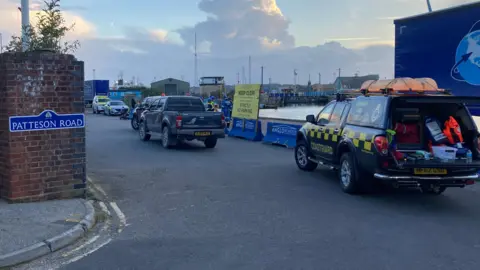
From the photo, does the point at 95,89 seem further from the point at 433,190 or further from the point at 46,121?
the point at 433,190

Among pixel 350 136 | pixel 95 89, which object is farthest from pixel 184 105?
pixel 95 89

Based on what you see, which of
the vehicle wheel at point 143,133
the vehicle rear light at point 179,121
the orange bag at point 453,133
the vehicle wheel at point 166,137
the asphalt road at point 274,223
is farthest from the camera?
the vehicle wheel at point 143,133

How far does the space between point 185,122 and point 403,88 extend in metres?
8.27

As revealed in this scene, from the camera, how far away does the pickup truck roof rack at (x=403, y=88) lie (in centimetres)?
854

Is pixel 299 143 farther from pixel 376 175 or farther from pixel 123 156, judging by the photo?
pixel 123 156

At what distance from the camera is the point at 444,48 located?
11.7 metres

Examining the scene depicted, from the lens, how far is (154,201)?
28.1 ft

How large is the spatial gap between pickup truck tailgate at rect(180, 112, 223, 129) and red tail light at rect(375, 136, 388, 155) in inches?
345

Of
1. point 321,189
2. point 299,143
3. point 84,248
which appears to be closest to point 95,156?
point 299,143

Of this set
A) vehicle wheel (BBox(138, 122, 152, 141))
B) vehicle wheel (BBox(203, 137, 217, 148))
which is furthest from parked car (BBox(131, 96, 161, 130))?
vehicle wheel (BBox(203, 137, 217, 148))

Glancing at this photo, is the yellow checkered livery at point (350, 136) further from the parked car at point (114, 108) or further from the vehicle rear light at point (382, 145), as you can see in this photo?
the parked car at point (114, 108)

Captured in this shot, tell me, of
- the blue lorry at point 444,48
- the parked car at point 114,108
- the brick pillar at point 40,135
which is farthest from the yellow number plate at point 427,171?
the parked car at point 114,108

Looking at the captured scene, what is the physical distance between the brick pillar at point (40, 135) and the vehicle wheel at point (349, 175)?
4626 millimetres

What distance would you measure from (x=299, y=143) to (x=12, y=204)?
648cm
